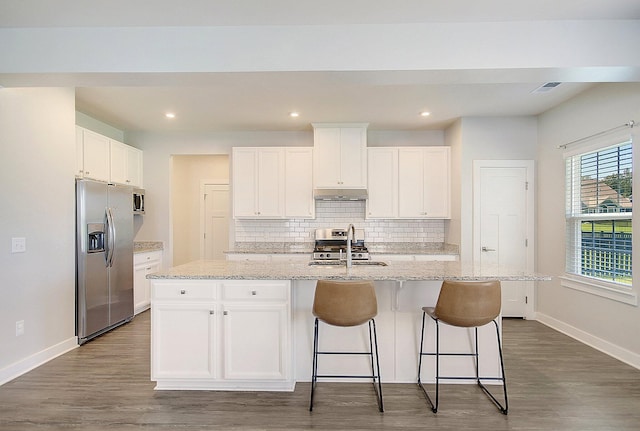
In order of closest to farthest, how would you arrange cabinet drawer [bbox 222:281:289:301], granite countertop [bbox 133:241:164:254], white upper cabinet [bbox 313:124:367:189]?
cabinet drawer [bbox 222:281:289:301]
white upper cabinet [bbox 313:124:367:189]
granite countertop [bbox 133:241:164:254]

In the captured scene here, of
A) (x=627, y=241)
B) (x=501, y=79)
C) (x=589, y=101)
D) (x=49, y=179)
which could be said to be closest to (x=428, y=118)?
(x=589, y=101)

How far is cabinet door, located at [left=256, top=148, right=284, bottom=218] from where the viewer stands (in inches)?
194

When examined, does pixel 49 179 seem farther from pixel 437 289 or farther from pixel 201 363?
pixel 437 289

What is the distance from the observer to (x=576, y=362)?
3.16m

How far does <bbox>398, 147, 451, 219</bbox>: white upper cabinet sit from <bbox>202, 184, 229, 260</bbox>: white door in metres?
3.45

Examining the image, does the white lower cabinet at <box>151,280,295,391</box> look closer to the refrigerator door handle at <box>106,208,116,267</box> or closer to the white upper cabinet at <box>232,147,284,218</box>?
the refrigerator door handle at <box>106,208,116,267</box>

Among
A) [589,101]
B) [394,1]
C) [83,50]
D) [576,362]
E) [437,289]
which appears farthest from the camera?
[589,101]

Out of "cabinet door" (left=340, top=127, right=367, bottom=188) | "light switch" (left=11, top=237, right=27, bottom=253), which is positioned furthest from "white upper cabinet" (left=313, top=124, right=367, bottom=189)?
"light switch" (left=11, top=237, right=27, bottom=253)

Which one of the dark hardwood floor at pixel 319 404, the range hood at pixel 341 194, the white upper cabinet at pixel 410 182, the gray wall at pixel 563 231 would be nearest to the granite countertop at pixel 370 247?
the white upper cabinet at pixel 410 182

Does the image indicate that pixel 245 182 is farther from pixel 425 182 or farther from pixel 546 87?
pixel 546 87

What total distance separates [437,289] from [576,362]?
5.37 ft

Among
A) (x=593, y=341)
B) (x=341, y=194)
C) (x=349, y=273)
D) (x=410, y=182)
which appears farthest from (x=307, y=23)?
(x=593, y=341)

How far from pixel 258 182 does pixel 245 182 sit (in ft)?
0.61

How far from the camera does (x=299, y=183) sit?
495 cm
